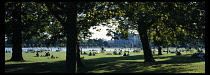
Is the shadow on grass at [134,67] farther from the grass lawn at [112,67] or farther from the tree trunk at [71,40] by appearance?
the tree trunk at [71,40]

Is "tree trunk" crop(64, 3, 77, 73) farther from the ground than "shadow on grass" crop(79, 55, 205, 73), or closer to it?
farther from the ground

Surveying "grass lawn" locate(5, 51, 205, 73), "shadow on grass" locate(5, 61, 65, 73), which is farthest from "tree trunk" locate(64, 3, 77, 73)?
"shadow on grass" locate(5, 61, 65, 73)

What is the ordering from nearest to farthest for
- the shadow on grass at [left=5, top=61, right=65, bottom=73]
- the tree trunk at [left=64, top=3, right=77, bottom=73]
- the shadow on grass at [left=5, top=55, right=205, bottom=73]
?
the tree trunk at [left=64, top=3, right=77, bottom=73] → the shadow on grass at [left=5, top=61, right=65, bottom=73] → the shadow on grass at [left=5, top=55, right=205, bottom=73]

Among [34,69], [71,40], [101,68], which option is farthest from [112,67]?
[71,40]

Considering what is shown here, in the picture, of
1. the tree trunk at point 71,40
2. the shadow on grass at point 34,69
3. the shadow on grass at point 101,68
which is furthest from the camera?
the shadow on grass at point 101,68

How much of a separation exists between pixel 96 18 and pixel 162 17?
5.54m

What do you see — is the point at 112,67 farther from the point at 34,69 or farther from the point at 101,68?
the point at 34,69

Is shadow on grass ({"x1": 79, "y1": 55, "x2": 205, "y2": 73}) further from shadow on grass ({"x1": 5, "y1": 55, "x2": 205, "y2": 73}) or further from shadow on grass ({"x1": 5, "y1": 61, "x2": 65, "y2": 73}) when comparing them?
shadow on grass ({"x1": 5, "y1": 61, "x2": 65, "y2": 73})

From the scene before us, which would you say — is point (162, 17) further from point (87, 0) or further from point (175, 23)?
point (87, 0)

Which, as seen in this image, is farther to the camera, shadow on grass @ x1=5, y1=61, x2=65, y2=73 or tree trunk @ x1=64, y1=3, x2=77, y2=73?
shadow on grass @ x1=5, y1=61, x2=65, y2=73

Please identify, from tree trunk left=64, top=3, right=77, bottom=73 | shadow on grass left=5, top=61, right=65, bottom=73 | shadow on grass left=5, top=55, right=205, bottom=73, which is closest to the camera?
tree trunk left=64, top=3, right=77, bottom=73

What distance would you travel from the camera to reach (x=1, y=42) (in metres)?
13.1

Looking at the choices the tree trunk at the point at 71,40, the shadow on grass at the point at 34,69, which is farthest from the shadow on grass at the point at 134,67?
the tree trunk at the point at 71,40
